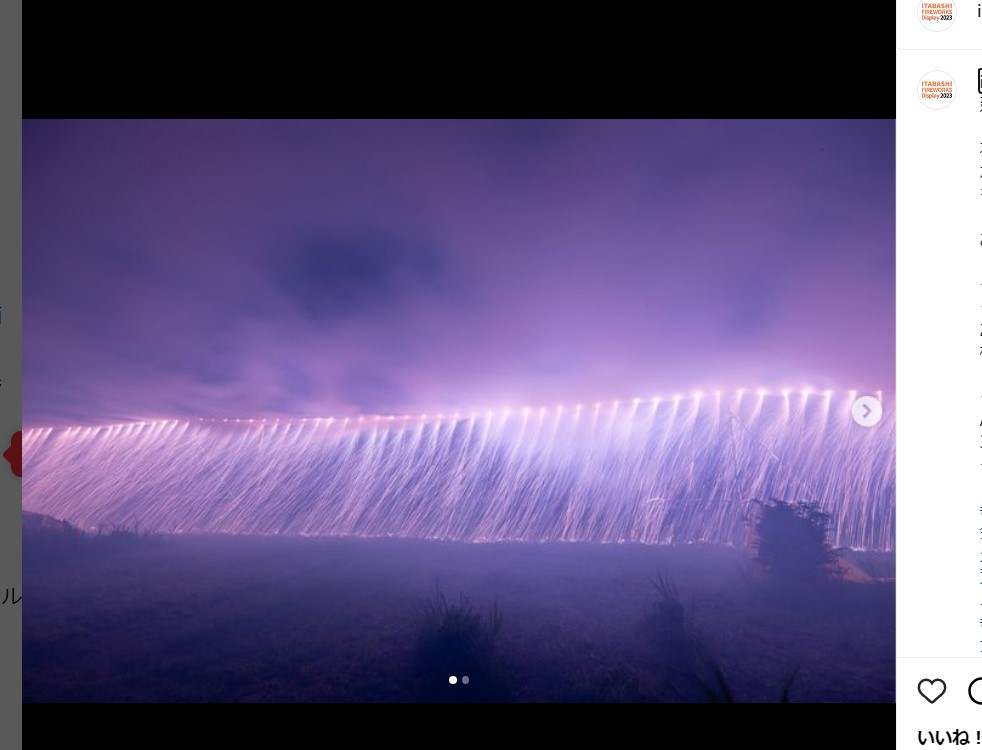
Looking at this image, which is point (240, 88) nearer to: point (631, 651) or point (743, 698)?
point (631, 651)

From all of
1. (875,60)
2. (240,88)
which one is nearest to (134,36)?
(240,88)

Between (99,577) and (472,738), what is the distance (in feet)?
18.4

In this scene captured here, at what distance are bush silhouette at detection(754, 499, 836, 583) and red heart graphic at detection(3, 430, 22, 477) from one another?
741cm

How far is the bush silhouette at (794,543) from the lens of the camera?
164 inches

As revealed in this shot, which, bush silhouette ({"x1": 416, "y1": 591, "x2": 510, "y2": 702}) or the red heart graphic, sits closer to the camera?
the red heart graphic

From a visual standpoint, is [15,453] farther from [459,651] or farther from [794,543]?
[794,543]
